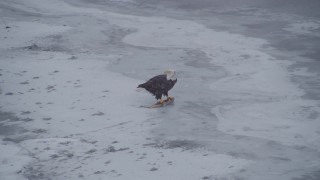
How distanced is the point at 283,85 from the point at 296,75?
0.83 m

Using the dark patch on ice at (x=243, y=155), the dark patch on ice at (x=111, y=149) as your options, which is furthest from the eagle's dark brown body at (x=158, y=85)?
the dark patch on ice at (x=243, y=155)

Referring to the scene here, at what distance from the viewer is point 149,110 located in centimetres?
812

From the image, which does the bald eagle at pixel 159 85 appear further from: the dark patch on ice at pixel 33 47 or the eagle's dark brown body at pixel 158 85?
the dark patch on ice at pixel 33 47

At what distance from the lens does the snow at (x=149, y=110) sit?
6.07 m

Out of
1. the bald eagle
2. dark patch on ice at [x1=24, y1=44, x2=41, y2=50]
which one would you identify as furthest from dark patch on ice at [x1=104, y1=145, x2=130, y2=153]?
dark patch on ice at [x1=24, y1=44, x2=41, y2=50]

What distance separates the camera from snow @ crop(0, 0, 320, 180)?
607 centimetres

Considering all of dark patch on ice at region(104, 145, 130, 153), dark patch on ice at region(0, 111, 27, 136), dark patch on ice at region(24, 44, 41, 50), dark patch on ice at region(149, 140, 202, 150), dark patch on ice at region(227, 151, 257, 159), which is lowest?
dark patch on ice at region(0, 111, 27, 136)

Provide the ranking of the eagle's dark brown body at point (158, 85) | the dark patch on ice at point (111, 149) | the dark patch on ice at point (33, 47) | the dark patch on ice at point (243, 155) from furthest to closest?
the dark patch on ice at point (33, 47)
the eagle's dark brown body at point (158, 85)
the dark patch on ice at point (111, 149)
the dark patch on ice at point (243, 155)

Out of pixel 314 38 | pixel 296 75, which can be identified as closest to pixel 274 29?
pixel 314 38

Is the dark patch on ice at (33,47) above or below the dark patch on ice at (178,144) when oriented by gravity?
above

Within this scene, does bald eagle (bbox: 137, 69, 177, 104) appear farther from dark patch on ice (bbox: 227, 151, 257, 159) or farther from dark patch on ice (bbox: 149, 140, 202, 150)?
Result: dark patch on ice (bbox: 227, 151, 257, 159)

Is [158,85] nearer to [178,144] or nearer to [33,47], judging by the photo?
[178,144]

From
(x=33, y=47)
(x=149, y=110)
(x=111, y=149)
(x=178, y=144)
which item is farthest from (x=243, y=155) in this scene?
(x=33, y=47)

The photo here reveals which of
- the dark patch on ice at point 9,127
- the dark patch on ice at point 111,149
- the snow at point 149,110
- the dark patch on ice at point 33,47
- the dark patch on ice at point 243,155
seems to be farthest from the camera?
the dark patch on ice at point 33,47
